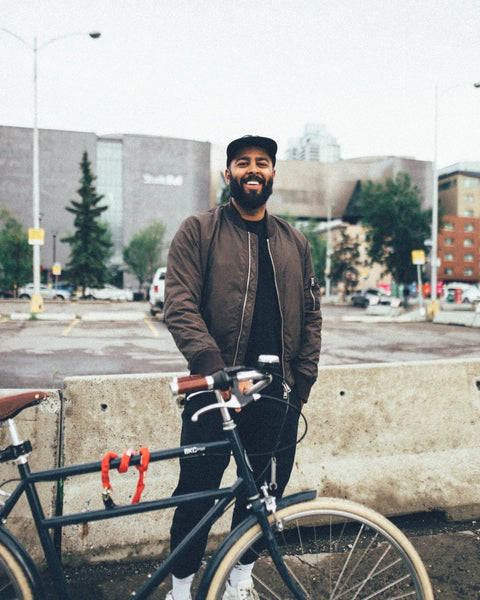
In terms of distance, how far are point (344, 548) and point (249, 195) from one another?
164cm

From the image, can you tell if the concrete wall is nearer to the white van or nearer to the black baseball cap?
the black baseball cap

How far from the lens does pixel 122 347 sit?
37.9 ft

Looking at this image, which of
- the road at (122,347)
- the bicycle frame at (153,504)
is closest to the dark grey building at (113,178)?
the road at (122,347)

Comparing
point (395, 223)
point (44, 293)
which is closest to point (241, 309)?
point (395, 223)

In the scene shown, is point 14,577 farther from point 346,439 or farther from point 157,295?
point 157,295

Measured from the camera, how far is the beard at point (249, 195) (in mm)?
2381

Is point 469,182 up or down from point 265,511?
up

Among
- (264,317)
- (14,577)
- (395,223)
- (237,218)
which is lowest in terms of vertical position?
(14,577)

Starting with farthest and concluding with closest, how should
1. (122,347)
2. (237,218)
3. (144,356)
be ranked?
(122,347) < (144,356) < (237,218)

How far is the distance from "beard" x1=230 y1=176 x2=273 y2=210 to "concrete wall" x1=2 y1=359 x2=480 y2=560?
4.08 ft

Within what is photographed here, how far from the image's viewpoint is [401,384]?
138 inches

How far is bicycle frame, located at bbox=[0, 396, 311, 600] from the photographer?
1.90 metres

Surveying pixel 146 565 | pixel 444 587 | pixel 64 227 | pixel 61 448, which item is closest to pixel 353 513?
pixel 444 587

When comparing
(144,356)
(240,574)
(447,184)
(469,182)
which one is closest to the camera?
(240,574)
